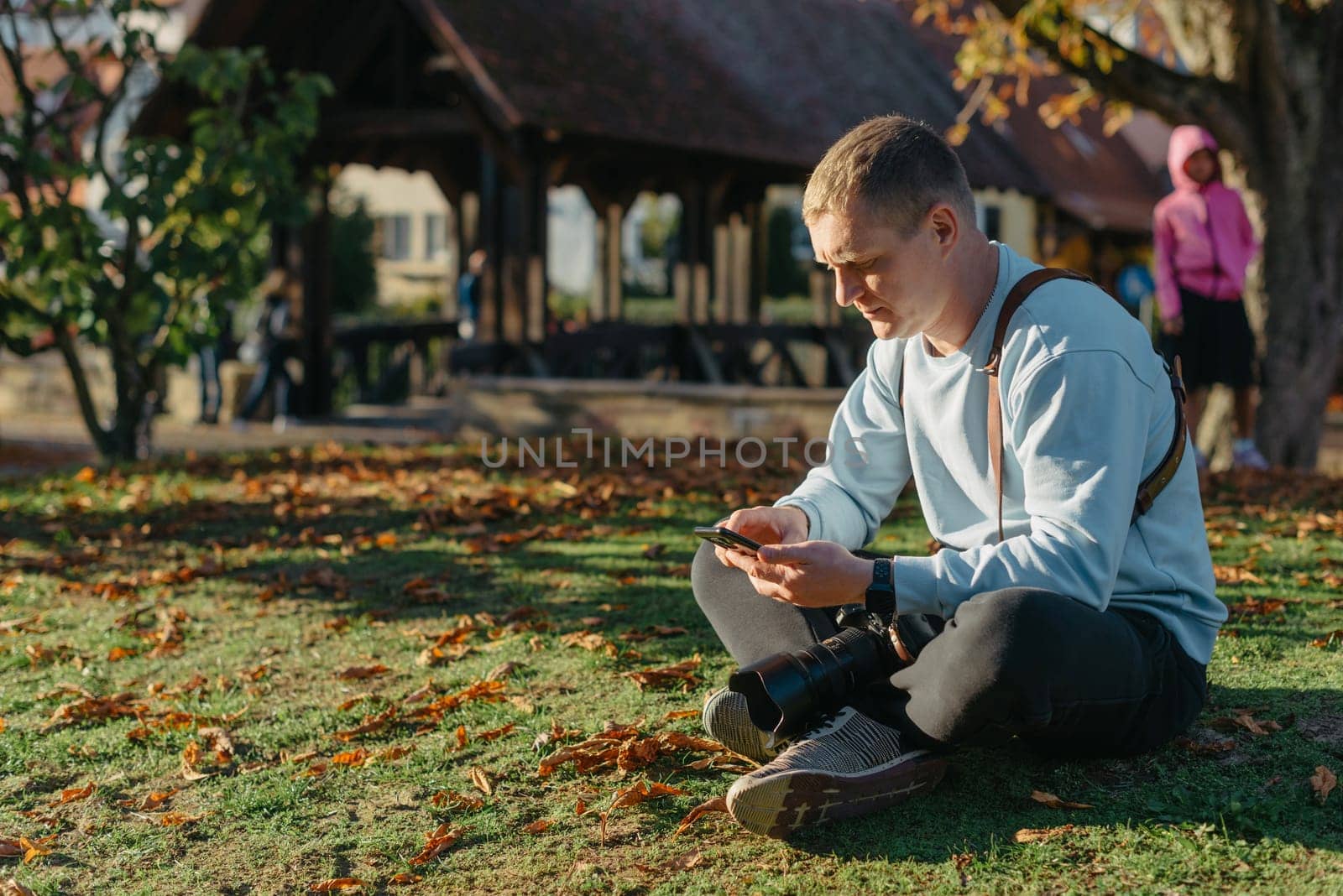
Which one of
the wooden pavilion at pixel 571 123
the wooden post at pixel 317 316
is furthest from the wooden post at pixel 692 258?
the wooden post at pixel 317 316

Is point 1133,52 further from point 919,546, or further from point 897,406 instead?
point 897,406

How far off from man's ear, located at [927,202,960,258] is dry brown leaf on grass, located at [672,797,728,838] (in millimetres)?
1324

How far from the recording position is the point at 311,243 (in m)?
15.4

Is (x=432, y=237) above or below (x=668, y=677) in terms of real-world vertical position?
above

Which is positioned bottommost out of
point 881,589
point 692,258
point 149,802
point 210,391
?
point 149,802

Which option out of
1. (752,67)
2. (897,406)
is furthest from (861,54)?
(897,406)

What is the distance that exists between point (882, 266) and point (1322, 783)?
1500mm

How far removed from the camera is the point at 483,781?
352cm

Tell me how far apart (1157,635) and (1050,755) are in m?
0.41

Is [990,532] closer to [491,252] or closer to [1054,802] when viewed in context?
[1054,802]

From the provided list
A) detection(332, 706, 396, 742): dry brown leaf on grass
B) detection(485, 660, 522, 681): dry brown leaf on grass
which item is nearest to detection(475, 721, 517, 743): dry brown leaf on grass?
detection(332, 706, 396, 742): dry brown leaf on grass

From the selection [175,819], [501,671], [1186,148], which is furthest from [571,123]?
[175,819]

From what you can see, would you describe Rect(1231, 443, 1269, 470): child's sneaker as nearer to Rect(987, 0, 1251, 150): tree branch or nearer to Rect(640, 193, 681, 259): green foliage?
Rect(987, 0, 1251, 150): tree branch

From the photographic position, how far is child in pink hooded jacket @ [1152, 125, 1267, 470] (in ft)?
28.8
